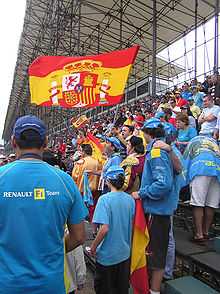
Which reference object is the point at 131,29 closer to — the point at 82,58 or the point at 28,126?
the point at 82,58

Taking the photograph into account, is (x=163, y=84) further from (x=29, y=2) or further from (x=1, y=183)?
(x=1, y=183)

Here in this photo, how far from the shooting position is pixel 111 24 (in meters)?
19.7

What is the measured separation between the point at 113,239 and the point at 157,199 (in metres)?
0.56

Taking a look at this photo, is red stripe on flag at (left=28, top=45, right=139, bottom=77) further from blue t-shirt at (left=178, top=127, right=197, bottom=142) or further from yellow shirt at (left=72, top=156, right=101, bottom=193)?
yellow shirt at (left=72, top=156, right=101, bottom=193)

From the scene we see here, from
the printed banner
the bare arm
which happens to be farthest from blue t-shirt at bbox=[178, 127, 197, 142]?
the bare arm

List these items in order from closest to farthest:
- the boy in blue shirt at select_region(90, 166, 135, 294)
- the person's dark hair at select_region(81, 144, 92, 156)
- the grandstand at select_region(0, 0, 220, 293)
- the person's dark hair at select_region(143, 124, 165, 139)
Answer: the boy in blue shirt at select_region(90, 166, 135, 294), the person's dark hair at select_region(143, 124, 165, 139), the person's dark hair at select_region(81, 144, 92, 156), the grandstand at select_region(0, 0, 220, 293)

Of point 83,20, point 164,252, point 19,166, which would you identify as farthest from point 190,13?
point 19,166

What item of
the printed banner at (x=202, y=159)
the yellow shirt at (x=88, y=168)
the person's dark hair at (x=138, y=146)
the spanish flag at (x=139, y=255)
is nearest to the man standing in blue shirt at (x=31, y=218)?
the spanish flag at (x=139, y=255)

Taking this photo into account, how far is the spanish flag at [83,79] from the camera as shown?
661 centimetres

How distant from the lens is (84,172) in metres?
5.13

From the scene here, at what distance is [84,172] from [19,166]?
3495 mm

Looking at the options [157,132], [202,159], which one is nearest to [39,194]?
[157,132]

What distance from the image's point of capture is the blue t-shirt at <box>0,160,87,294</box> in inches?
62.5

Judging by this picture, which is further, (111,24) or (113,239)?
(111,24)
